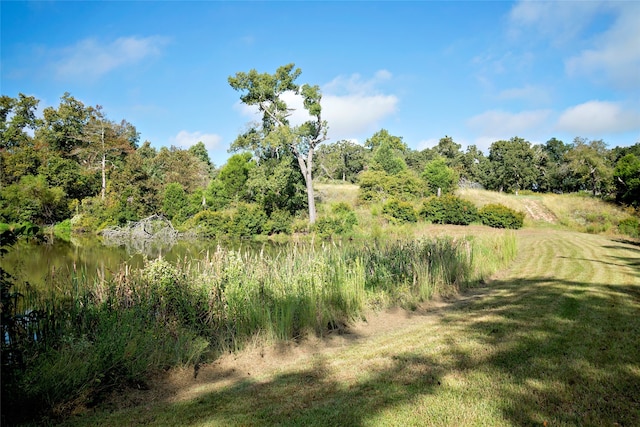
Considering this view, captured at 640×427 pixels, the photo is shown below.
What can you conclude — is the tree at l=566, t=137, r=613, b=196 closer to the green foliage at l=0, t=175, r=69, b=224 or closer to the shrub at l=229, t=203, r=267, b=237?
the shrub at l=229, t=203, r=267, b=237

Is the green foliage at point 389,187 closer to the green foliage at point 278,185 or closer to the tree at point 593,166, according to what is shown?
the green foliage at point 278,185

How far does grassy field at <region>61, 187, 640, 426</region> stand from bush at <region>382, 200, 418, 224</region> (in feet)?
59.5

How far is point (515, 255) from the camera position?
12.3 metres

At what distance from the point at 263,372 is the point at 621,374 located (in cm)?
330

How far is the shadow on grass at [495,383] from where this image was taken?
2.83 metres

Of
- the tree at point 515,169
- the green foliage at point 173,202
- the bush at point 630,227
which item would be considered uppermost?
the tree at point 515,169

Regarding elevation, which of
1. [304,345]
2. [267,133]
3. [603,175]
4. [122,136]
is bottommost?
[304,345]

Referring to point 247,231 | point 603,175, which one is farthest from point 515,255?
point 603,175

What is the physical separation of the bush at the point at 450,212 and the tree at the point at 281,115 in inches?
302

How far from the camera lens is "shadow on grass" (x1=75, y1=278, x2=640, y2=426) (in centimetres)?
283

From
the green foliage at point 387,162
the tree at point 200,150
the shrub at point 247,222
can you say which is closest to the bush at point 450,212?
the shrub at point 247,222

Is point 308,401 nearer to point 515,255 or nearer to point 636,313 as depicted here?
point 636,313

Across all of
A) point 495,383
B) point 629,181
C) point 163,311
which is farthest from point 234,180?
point 495,383

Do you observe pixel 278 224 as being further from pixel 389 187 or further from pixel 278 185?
pixel 389 187
